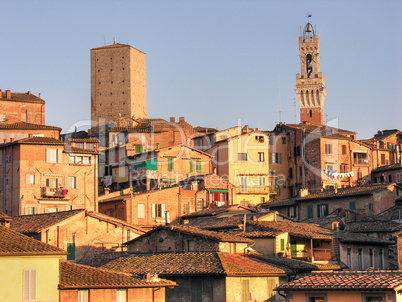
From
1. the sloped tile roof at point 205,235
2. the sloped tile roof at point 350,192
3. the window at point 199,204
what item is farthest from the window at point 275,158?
the sloped tile roof at point 205,235

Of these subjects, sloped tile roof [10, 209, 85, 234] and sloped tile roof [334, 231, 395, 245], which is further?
sloped tile roof [10, 209, 85, 234]

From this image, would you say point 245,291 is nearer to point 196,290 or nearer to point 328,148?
point 196,290

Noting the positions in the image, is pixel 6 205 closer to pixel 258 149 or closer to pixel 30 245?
pixel 258 149

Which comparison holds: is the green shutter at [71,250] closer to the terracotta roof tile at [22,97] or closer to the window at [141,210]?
the window at [141,210]

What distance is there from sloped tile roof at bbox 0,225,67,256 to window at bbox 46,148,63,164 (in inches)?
1282

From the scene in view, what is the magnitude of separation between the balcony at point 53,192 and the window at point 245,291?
87.8ft

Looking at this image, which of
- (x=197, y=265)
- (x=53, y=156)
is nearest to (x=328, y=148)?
(x=53, y=156)

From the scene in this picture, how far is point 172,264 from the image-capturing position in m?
39.2

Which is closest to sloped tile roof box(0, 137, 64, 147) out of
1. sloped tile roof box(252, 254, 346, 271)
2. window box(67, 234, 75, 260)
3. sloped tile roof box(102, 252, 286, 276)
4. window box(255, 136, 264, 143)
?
window box(67, 234, 75, 260)

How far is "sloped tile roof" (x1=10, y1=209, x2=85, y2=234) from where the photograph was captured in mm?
46941

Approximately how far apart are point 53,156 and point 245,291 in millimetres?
28520

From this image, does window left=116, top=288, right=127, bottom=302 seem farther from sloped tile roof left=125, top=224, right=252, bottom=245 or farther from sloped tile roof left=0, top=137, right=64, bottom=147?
sloped tile roof left=0, top=137, right=64, bottom=147

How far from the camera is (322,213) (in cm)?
6406

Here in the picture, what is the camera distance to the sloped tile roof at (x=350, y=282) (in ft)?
94.1
